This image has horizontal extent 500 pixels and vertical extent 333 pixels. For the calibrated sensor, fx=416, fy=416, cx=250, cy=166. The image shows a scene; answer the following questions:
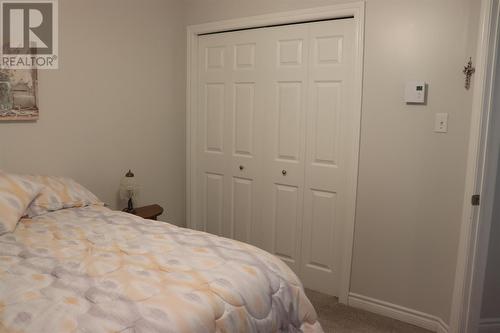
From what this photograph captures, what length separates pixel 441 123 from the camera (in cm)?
238

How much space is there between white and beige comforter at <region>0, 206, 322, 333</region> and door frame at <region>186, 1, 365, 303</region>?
1.10 m

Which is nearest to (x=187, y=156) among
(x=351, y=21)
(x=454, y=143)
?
(x=351, y=21)

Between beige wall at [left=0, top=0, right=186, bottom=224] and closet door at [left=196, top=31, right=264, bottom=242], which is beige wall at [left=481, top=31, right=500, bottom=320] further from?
beige wall at [left=0, top=0, right=186, bottom=224]

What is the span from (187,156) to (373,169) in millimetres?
1607

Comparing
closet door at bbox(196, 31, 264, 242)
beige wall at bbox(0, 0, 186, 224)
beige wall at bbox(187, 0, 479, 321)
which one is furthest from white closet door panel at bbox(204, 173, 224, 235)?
beige wall at bbox(187, 0, 479, 321)

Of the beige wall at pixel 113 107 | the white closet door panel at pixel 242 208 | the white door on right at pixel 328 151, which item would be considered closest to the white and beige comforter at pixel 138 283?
the beige wall at pixel 113 107

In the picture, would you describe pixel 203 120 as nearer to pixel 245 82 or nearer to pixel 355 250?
pixel 245 82

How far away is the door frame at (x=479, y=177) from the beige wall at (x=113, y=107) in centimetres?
223

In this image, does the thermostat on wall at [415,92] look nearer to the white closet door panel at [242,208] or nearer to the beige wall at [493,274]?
the beige wall at [493,274]

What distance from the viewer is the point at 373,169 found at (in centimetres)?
267

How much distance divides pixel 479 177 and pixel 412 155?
50 cm

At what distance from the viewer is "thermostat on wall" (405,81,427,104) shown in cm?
242

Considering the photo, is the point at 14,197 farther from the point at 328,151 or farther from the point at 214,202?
the point at 328,151

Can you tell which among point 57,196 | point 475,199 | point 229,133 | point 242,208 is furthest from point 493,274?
point 57,196
